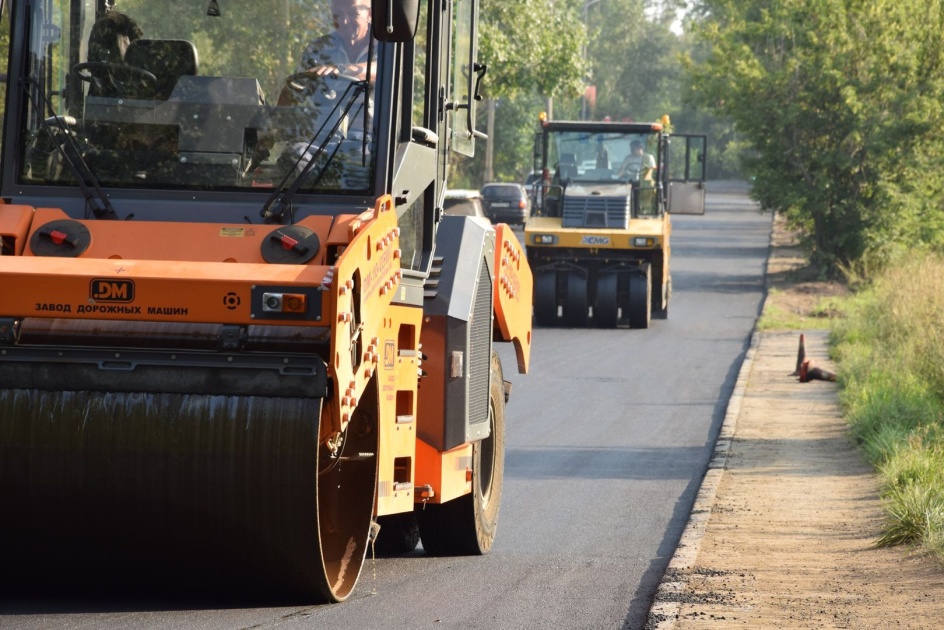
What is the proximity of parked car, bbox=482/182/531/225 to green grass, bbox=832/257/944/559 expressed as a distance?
27868 millimetres

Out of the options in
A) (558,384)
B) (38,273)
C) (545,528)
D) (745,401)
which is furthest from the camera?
(558,384)

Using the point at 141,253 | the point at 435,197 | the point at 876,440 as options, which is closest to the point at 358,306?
the point at 141,253

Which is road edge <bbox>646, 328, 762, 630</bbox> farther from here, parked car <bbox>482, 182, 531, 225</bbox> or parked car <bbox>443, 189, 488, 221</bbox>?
parked car <bbox>482, 182, 531, 225</bbox>

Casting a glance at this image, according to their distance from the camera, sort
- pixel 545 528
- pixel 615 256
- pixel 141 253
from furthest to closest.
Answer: pixel 615 256 → pixel 545 528 → pixel 141 253

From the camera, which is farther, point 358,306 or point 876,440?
point 876,440

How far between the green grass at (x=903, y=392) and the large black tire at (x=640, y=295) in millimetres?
2927

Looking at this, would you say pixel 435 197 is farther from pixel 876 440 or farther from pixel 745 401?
pixel 745 401

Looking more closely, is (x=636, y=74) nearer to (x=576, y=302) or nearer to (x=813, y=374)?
(x=576, y=302)

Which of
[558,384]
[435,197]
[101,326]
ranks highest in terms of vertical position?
[435,197]

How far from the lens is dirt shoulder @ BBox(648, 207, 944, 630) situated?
6.66 meters

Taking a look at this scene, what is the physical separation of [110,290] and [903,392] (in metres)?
10.3

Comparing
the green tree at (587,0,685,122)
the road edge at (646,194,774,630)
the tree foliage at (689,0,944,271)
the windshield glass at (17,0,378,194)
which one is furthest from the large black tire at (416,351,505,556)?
the green tree at (587,0,685,122)

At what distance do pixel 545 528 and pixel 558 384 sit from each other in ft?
27.4

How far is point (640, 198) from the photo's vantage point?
25875 millimetres
